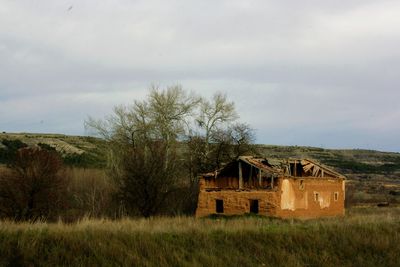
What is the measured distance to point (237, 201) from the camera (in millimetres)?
40812

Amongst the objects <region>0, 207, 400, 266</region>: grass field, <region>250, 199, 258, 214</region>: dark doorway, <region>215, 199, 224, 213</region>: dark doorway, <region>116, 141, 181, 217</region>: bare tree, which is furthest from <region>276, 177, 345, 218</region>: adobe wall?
<region>0, 207, 400, 266</region>: grass field

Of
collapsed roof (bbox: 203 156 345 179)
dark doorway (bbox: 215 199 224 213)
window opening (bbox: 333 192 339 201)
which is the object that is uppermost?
collapsed roof (bbox: 203 156 345 179)

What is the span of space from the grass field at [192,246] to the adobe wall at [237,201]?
74.2 ft

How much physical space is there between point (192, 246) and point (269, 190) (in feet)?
84.0

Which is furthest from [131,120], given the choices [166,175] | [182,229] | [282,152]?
[282,152]

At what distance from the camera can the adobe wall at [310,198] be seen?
133 ft

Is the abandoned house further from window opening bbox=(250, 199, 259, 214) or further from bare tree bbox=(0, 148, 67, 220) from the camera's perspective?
bare tree bbox=(0, 148, 67, 220)

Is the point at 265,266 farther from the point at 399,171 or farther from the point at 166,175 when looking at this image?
the point at 399,171

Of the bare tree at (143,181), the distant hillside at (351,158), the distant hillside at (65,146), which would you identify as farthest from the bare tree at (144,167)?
the distant hillside at (351,158)

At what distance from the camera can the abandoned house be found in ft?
131

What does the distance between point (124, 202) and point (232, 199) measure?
Result: 26.5ft

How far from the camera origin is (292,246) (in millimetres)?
15344

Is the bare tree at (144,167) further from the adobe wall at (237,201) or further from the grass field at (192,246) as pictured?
the grass field at (192,246)

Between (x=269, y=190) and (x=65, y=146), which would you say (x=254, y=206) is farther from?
(x=65, y=146)
